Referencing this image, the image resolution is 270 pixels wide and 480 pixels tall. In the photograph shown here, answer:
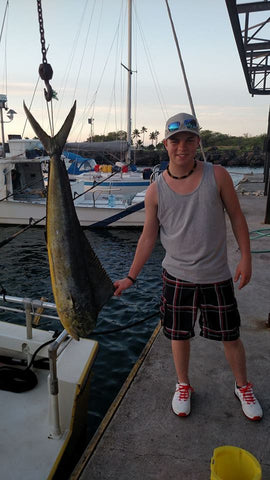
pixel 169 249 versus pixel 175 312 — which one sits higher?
pixel 169 249

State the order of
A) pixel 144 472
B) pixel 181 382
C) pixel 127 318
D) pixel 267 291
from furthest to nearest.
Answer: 1. pixel 127 318
2. pixel 267 291
3. pixel 181 382
4. pixel 144 472

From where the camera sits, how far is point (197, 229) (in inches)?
86.0

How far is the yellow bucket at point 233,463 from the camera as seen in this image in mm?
1822

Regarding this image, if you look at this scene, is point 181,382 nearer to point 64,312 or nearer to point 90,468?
point 90,468

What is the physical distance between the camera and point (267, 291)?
4727 mm

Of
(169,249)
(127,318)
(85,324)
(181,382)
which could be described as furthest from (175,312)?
(127,318)

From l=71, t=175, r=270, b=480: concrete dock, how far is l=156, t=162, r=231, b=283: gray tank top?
39.9 inches

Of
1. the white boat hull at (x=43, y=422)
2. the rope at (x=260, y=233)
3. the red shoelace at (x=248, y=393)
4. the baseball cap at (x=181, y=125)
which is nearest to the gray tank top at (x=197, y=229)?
the baseball cap at (x=181, y=125)

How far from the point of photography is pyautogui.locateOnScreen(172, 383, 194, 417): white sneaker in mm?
2488

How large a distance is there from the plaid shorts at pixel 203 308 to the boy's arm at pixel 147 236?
0.21 metres

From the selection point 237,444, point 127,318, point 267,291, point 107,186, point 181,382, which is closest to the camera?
point 237,444

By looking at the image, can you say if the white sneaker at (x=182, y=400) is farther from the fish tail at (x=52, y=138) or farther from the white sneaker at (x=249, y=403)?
the fish tail at (x=52, y=138)

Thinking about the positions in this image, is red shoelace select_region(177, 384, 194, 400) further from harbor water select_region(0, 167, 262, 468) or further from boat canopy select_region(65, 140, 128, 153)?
boat canopy select_region(65, 140, 128, 153)

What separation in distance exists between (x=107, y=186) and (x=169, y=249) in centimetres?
1618
